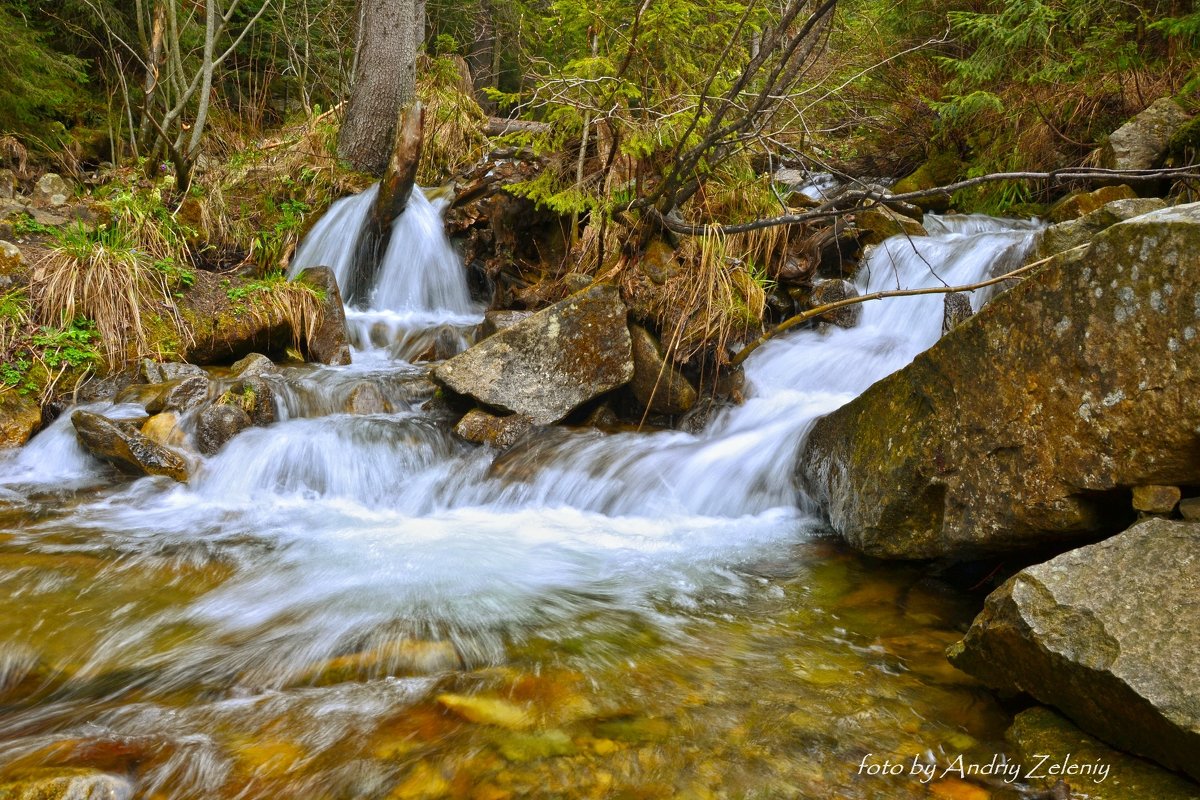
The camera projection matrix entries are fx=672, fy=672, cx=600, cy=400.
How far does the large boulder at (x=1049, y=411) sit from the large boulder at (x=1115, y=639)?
0.36 m

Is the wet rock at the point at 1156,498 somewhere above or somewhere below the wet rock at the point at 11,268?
below

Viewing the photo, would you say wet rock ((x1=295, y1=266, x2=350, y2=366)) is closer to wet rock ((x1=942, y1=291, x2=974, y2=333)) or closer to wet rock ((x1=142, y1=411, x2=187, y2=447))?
wet rock ((x1=142, y1=411, x2=187, y2=447))

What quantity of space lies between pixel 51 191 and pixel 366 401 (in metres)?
6.27

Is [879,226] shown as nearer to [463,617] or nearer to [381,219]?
[381,219]

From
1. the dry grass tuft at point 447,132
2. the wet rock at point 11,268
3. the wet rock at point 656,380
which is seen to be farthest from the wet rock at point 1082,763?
the dry grass tuft at point 447,132

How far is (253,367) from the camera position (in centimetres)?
561

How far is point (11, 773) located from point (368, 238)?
6.56 meters

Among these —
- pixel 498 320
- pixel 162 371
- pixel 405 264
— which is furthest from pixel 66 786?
pixel 405 264

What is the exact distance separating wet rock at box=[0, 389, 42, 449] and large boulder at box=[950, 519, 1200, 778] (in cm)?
578

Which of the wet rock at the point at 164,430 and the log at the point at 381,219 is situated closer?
the wet rock at the point at 164,430

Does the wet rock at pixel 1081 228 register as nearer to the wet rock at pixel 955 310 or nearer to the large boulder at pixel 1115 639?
the wet rock at pixel 955 310

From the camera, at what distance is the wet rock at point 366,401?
5.39 m

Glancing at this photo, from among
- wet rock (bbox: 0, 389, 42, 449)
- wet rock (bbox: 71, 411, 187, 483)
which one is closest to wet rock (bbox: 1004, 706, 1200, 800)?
wet rock (bbox: 71, 411, 187, 483)

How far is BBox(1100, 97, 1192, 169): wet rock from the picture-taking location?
661 centimetres
